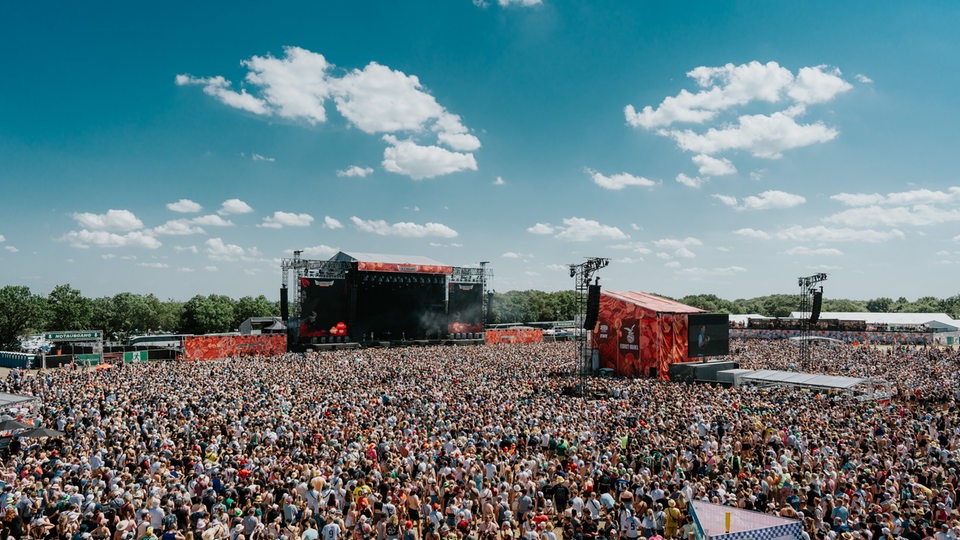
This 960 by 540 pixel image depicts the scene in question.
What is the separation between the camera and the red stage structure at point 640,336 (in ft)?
123

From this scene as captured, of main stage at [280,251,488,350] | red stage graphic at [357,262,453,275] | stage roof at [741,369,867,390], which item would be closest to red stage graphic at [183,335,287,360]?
main stage at [280,251,488,350]

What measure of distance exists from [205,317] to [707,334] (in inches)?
2853

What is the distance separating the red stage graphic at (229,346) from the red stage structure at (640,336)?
27.2 meters

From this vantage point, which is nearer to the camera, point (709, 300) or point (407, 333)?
point (407, 333)

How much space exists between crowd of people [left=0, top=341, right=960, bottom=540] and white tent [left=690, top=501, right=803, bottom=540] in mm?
1068

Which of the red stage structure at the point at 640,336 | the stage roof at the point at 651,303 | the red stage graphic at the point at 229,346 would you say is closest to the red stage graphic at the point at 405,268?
the red stage graphic at the point at 229,346

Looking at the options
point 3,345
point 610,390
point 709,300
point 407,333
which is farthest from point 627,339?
point 709,300

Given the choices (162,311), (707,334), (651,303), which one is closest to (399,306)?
(651,303)

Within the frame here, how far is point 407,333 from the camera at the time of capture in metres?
55.4

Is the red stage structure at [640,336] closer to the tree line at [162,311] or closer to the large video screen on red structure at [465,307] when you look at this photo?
the tree line at [162,311]

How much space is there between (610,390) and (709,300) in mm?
142925

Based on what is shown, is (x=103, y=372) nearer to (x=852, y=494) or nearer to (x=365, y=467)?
(x=365, y=467)

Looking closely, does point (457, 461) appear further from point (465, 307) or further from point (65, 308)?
point (65, 308)

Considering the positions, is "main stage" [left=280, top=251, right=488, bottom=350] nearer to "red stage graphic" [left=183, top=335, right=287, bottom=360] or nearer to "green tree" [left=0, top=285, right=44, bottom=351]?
"red stage graphic" [left=183, top=335, right=287, bottom=360]
